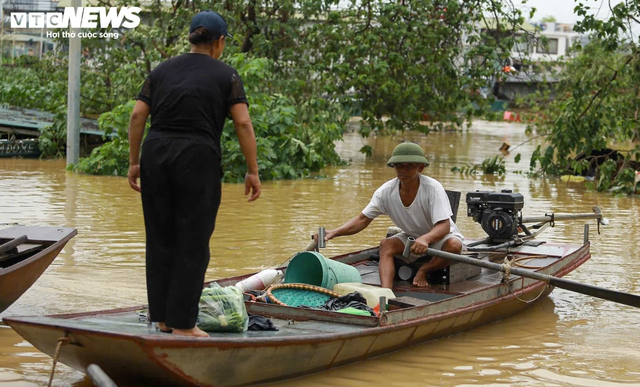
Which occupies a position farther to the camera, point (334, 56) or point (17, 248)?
point (334, 56)

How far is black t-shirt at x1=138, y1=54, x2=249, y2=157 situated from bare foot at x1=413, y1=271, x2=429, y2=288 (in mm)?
2648

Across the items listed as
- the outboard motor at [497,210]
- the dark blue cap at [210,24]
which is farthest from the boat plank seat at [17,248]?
the outboard motor at [497,210]

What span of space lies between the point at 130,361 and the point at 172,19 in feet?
50.2

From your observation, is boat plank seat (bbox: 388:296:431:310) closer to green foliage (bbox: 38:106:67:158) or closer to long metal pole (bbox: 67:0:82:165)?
long metal pole (bbox: 67:0:82:165)

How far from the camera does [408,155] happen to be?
6.52 metres

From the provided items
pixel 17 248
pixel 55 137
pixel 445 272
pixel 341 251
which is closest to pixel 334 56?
pixel 55 137

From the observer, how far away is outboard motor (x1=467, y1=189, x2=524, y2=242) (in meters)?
7.75

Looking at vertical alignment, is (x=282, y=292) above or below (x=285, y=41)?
below

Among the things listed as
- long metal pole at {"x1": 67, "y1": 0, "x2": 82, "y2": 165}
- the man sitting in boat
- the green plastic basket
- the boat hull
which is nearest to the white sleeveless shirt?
the man sitting in boat

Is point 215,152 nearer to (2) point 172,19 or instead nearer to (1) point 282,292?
(1) point 282,292

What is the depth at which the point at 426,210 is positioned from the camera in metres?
6.70

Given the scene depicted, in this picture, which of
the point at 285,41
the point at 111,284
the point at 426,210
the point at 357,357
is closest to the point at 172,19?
the point at 285,41

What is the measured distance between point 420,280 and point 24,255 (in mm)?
2784

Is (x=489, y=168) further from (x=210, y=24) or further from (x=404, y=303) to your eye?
(x=210, y=24)
